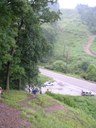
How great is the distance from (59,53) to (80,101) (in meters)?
63.5

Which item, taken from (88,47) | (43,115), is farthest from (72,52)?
(43,115)

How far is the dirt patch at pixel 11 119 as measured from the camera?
642 inches

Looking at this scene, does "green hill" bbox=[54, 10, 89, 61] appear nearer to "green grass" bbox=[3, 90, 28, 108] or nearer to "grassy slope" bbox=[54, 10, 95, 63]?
"grassy slope" bbox=[54, 10, 95, 63]

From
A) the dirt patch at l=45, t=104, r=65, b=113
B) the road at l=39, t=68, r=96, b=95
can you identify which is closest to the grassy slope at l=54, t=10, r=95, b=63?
the road at l=39, t=68, r=96, b=95

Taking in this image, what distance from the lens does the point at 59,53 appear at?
101875 mm

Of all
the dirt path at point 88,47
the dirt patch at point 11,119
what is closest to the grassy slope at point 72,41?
the dirt path at point 88,47

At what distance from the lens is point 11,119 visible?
56.7 ft

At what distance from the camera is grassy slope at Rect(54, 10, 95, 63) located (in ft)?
327

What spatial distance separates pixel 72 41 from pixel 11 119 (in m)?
108

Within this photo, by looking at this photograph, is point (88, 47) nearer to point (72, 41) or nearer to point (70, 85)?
point (72, 41)

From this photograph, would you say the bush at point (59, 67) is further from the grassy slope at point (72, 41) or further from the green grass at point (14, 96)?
the green grass at point (14, 96)

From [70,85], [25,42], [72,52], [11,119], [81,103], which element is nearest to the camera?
[11,119]

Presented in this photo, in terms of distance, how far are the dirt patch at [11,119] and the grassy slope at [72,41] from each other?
237 ft

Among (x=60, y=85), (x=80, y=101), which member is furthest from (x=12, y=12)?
(x=60, y=85)
